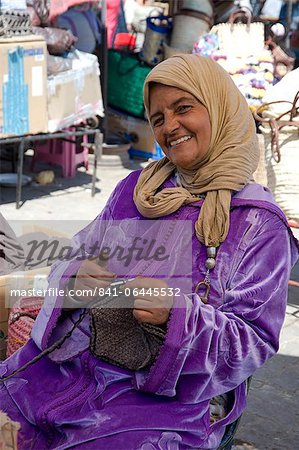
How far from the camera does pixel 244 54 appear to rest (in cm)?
666

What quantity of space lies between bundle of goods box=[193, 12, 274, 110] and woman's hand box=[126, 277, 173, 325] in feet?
14.3

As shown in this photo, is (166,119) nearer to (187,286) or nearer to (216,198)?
(216,198)

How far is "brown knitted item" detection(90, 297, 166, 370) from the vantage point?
2100 millimetres

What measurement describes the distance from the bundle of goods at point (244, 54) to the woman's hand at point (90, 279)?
13.6ft

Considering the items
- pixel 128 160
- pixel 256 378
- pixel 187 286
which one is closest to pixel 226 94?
pixel 187 286

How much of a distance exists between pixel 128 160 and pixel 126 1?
533 centimetres

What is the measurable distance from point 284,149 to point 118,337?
232 cm

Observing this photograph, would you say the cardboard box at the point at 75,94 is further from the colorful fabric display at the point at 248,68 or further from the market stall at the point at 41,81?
the colorful fabric display at the point at 248,68

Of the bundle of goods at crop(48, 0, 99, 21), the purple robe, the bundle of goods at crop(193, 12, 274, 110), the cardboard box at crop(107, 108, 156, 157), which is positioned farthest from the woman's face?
the cardboard box at crop(107, 108, 156, 157)

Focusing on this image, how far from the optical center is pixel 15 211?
20.7ft

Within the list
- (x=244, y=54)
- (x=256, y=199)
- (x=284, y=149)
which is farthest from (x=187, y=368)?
(x=244, y=54)

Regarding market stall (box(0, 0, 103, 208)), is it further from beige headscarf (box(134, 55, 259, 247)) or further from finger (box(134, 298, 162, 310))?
finger (box(134, 298, 162, 310))

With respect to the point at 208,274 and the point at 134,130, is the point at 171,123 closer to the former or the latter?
the point at 208,274

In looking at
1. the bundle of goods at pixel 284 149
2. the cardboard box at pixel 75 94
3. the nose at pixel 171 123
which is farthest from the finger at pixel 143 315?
the cardboard box at pixel 75 94
